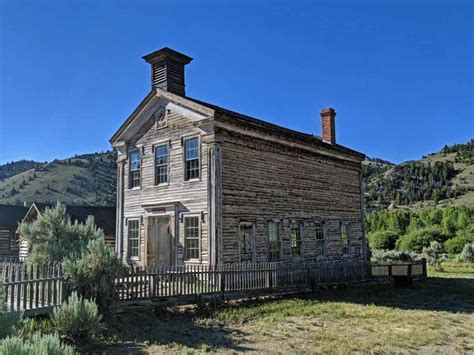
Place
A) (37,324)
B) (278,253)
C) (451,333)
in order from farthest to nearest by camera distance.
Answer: (278,253), (451,333), (37,324)

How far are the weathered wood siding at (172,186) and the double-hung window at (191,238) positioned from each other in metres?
0.19

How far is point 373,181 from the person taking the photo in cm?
10688

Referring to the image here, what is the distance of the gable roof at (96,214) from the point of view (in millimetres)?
37062

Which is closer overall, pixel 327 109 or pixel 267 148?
pixel 267 148

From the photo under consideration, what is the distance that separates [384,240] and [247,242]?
35.6 metres

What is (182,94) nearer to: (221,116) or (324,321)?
(221,116)

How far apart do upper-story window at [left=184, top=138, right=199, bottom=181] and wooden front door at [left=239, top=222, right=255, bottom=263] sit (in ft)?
9.24

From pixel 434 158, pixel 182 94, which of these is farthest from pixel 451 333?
pixel 434 158

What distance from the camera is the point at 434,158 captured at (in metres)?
111

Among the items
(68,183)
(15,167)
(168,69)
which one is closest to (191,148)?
(168,69)

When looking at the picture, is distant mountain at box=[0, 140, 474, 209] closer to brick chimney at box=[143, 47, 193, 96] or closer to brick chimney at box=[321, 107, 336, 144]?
brick chimney at box=[321, 107, 336, 144]

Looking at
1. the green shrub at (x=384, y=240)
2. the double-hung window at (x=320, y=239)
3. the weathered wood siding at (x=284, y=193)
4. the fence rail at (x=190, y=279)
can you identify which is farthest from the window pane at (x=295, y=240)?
the green shrub at (x=384, y=240)

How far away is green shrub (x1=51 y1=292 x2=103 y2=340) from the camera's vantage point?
912cm

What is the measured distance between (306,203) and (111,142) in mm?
10035
